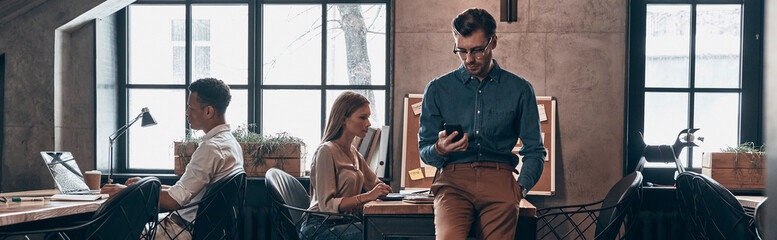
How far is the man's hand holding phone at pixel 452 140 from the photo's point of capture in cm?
223

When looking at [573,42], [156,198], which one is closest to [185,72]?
[156,198]

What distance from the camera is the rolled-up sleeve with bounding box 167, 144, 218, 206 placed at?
304cm

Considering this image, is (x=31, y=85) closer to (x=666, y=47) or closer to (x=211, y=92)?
(x=211, y=92)

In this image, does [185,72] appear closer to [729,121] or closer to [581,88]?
[581,88]

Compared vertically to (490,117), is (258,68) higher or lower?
higher

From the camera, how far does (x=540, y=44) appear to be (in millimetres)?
4832

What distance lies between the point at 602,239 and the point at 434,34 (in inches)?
89.2

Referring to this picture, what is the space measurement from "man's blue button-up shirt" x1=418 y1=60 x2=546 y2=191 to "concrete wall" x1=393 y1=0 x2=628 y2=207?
2.38 meters

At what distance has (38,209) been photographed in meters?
2.71

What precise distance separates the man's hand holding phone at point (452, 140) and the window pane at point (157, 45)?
12.2 feet

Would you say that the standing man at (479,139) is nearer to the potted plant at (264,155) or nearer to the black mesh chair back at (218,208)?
the black mesh chair back at (218,208)

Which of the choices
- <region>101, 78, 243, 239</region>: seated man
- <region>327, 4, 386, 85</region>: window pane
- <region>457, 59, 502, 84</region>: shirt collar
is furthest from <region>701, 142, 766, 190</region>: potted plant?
<region>101, 78, 243, 239</region>: seated man

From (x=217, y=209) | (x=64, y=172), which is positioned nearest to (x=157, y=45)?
(x=64, y=172)

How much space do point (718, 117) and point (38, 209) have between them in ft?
16.0
